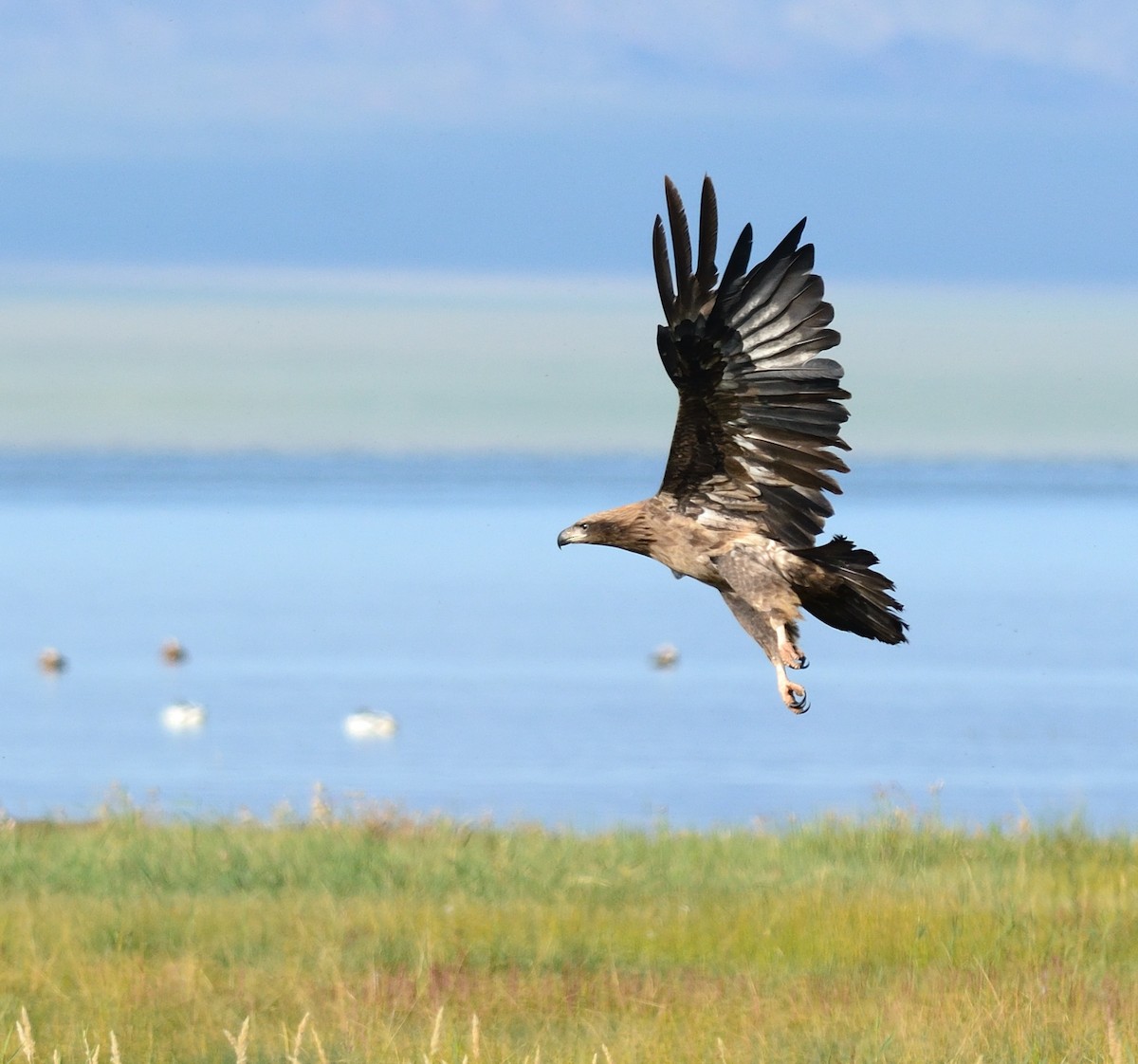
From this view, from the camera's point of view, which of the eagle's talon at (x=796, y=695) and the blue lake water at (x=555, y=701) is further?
the blue lake water at (x=555, y=701)

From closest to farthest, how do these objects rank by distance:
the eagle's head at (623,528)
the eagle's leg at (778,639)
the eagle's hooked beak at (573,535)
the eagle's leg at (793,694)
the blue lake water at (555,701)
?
the eagle's leg at (793,694)
the eagle's leg at (778,639)
the eagle's head at (623,528)
the eagle's hooked beak at (573,535)
the blue lake water at (555,701)

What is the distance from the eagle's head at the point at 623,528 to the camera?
9055mm

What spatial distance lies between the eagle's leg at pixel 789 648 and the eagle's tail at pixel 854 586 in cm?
36

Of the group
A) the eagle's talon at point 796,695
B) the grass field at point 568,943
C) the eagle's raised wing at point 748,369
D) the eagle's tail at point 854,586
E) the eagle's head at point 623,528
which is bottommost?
the grass field at point 568,943

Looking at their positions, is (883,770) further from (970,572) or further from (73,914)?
(970,572)

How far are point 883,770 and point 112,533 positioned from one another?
4197 inches

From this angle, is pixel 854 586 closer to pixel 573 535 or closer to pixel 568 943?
pixel 573 535

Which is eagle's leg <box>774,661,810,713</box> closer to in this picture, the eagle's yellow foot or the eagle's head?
the eagle's yellow foot

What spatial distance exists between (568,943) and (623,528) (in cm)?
271

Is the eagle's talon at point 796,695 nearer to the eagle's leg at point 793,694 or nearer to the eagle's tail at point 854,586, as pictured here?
the eagle's leg at point 793,694

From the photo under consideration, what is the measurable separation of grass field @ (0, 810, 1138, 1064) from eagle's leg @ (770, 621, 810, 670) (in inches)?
62.1

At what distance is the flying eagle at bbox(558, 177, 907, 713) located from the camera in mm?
8812

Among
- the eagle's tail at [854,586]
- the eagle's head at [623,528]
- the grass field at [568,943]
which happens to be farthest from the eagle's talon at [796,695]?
the grass field at [568,943]

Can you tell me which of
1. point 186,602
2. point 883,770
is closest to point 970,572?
point 186,602
